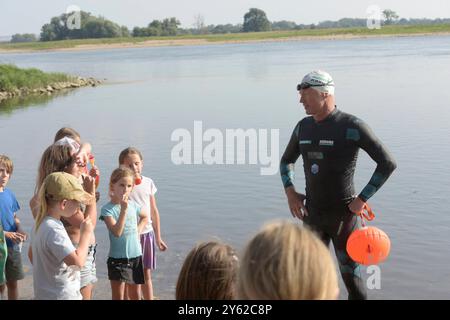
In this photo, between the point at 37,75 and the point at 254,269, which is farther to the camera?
the point at 37,75

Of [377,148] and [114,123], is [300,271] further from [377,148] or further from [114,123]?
[114,123]

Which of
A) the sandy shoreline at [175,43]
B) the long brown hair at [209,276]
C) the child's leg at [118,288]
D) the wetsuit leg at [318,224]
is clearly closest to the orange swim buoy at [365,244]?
the wetsuit leg at [318,224]

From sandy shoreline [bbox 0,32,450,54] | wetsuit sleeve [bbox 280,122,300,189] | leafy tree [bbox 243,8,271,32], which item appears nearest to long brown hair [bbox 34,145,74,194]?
wetsuit sleeve [bbox 280,122,300,189]

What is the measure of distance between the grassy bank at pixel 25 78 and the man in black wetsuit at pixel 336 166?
102ft

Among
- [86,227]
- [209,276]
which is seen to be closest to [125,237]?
[86,227]

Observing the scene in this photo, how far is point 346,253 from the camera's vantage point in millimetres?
5168

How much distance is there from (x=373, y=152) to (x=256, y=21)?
135312mm

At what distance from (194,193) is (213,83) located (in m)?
20.7

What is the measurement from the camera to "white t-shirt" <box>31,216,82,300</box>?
419cm

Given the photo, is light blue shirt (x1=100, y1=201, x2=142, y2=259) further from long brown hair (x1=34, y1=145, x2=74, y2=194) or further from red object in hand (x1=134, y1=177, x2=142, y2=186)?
long brown hair (x1=34, y1=145, x2=74, y2=194)

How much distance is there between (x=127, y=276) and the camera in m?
5.44

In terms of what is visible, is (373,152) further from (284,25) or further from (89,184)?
(284,25)

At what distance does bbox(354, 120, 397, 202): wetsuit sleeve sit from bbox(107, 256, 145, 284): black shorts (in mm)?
1830
